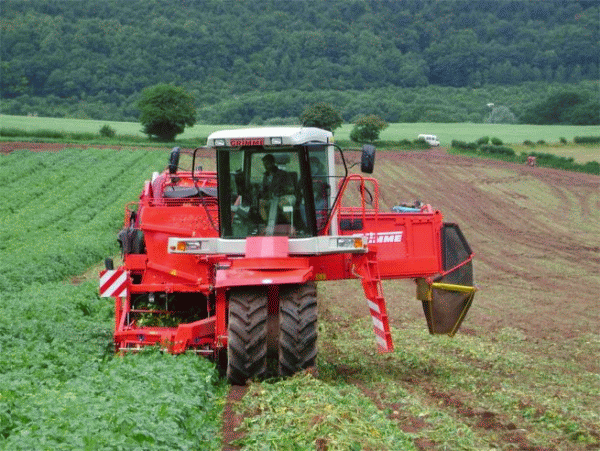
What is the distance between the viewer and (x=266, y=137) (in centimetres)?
1215

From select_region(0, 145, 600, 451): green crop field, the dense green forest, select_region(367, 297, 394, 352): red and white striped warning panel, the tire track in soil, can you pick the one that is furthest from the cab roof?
the dense green forest

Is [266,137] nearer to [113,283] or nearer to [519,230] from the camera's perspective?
[113,283]

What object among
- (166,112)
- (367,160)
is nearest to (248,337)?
(367,160)

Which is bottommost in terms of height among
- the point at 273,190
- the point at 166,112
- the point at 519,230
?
the point at 519,230

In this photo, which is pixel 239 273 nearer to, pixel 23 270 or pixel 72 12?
pixel 23 270

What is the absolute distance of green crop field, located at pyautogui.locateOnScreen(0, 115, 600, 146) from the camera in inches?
2430

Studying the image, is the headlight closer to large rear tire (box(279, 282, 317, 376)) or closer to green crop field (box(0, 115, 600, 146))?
large rear tire (box(279, 282, 317, 376))

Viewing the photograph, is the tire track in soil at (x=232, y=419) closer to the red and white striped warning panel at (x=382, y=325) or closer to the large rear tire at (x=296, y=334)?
the large rear tire at (x=296, y=334)

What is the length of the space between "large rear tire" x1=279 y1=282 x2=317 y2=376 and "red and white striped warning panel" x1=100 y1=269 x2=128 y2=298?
3225 mm

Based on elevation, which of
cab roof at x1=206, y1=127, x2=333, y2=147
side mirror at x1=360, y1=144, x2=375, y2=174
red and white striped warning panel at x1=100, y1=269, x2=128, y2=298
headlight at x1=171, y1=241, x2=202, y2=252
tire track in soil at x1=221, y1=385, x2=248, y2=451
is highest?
cab roof at x1=206, y1=127, x2=333, y2=147

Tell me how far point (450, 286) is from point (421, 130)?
55783mm

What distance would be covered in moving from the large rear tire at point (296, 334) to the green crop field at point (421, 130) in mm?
47702

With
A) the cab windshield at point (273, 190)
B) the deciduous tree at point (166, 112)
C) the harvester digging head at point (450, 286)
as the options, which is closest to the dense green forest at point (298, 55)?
the deciduous tree at point (166, 112)

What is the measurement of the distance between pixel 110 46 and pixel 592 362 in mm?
89582
